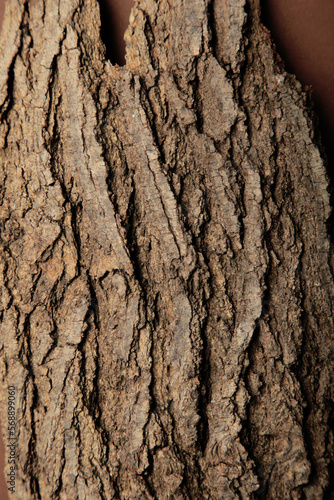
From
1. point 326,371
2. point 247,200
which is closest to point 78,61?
point 247,200

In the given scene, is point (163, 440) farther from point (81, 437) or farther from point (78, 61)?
point (78, 61)

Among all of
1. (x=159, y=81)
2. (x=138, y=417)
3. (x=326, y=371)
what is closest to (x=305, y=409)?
(x=326, y=371)

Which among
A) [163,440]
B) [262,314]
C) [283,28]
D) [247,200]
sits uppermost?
[283,28]

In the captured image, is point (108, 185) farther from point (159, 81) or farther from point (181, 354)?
point (181, 354)

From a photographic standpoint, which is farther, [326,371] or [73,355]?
[326,371]

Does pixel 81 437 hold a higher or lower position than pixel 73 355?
lower

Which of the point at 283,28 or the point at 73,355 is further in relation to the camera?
the point at 283,28
